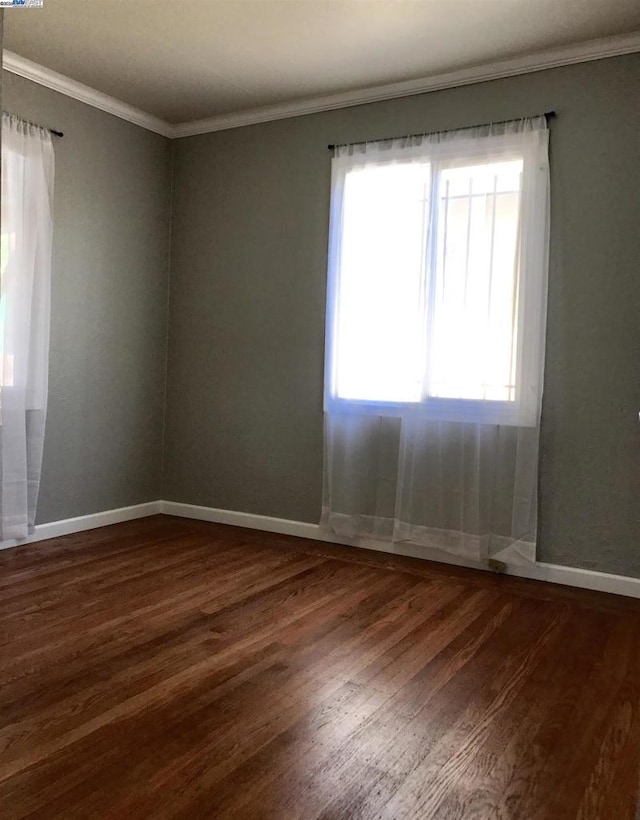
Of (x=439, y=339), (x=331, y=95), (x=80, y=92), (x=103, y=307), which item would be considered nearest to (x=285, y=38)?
(x=331, y=95)

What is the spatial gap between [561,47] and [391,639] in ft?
9.86

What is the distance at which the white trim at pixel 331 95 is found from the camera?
3482 millimetres

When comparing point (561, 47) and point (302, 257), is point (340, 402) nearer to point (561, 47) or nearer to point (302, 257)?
point (302, 257)

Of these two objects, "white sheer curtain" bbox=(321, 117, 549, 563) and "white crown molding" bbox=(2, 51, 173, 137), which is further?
"white crown molding" bbox=(2, 51, 173, 137)

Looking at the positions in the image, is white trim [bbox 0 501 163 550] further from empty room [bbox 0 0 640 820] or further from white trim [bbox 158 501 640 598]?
white trim [bbox 158 501 640 598]

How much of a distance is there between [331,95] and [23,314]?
7.37 feet

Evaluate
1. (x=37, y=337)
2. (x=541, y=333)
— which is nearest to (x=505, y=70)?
(x=541, y=333)

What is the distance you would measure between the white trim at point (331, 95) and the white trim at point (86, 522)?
2.59m

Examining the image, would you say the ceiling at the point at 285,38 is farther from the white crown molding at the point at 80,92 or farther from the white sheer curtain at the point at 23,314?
the white sheer curtain at the point at 23,314

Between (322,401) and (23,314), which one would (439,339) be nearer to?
(322,401)

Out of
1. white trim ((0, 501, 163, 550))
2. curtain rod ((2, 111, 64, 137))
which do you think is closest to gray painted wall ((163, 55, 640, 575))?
white trim ((0, 501, 163, 550))

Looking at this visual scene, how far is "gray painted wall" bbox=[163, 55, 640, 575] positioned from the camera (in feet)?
11.4

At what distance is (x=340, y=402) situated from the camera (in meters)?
4.18

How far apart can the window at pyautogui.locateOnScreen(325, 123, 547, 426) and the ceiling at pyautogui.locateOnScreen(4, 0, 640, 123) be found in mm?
431
